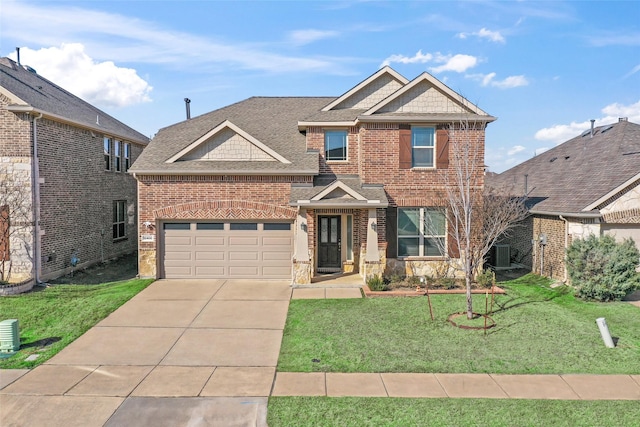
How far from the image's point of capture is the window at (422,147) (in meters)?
15.1

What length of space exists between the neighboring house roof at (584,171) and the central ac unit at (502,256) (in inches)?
77.3

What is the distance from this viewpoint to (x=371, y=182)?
15.1 m

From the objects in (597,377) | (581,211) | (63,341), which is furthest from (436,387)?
(581,211)

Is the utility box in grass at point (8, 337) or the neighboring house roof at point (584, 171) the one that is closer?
the utility box in grass at point (8, 337)

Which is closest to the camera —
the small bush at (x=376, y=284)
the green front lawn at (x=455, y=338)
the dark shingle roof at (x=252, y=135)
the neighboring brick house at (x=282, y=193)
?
the green front lawn at (x=455, y=338)

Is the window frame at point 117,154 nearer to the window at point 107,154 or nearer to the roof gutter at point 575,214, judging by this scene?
the window at point 107,154

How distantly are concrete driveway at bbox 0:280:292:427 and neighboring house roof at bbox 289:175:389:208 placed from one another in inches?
139

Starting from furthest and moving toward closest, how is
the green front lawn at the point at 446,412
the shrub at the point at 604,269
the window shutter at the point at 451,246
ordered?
1. the window shutter at the point at 451,246
2. the shrub at the point at 604,269
3. the green front lawn at the point at 446,412

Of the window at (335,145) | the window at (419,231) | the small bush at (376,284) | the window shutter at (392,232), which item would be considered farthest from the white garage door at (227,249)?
the window at (419,231)


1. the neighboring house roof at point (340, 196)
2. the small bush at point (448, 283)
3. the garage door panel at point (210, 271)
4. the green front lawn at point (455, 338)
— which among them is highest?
the neighboring house roof at point (340, 196)

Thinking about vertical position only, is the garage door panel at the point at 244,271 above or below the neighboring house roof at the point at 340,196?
below

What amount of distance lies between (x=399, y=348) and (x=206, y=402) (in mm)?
4221

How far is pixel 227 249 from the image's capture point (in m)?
15.4

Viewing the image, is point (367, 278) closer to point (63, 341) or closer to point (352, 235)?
point (352, 235)
